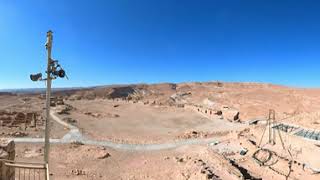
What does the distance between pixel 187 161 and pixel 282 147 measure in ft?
25.8

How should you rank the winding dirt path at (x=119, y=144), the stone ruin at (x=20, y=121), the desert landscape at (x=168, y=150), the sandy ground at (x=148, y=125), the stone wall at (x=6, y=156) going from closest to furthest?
the stone wall at (x=6, y=156) → the desert landscape at (x=168, y=150) → the winding dirt path at (x=119, y=144) → the sandy ground at (x=148, y=125) → the stone ruin at (x=20, y=121)

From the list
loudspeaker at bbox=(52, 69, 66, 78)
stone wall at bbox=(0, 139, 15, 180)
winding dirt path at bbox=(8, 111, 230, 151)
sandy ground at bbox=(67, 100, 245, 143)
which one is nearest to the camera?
stone wall at bbox=(0, 139, 15, 180)

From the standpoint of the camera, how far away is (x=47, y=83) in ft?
33.1

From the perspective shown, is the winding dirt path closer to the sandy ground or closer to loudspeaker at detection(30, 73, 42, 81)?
the sandy ground

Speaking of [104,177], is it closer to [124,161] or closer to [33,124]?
[124,161]

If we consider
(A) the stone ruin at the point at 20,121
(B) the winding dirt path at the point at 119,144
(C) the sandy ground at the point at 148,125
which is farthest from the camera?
(A) the stone ruin at the point at 20,121

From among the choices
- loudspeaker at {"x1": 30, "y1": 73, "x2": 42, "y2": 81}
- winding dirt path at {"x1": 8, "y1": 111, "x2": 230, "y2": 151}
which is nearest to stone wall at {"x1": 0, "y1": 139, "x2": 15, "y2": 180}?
loudspeaker at {"x1": 30, "y1": 73, "x2": 42, "y2": 81}

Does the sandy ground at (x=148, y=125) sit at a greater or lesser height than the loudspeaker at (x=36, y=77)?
lesser

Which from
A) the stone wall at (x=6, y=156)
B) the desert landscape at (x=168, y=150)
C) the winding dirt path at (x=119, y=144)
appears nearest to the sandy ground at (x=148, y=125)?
the desert landscape at (x=168, y=150)

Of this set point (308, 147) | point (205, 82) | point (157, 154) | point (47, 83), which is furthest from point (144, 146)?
point (205, 82)

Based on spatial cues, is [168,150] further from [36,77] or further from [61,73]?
[36,77]

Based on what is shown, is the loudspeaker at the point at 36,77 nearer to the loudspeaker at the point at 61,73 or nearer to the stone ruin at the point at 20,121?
the loudspeaker at the point at 61,73

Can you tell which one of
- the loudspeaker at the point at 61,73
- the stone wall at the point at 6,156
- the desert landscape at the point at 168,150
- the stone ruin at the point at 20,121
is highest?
the loudspeaker at the point at 61,73

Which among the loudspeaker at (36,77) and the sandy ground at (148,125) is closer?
the loudspeaker at (36,77)
